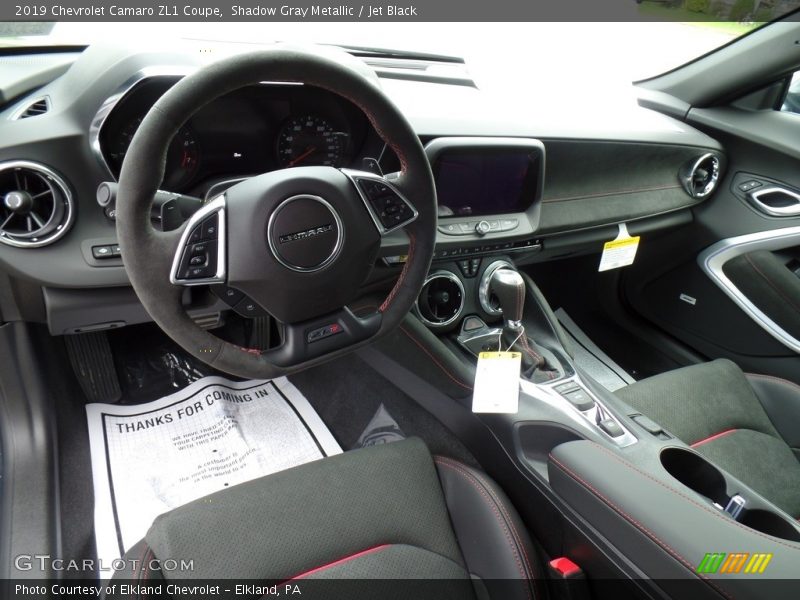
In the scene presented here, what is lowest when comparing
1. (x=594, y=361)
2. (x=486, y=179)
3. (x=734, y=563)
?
(x=594, y=361)

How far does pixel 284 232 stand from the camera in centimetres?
86

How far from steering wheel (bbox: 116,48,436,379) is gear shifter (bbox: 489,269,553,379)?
1.42 ft

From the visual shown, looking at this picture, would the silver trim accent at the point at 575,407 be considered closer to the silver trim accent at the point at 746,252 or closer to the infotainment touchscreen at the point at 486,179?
the infotainment touchscreen at the point at 486,179

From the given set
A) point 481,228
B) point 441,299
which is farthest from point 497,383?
point 481,228

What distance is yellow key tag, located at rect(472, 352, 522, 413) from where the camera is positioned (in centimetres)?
129

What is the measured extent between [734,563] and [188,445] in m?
1.25

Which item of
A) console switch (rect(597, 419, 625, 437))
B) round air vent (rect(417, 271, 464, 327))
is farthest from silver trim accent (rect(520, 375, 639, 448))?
round air vent (rect(417, 271, 464, 327))

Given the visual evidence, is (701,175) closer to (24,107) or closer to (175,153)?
(175,153)

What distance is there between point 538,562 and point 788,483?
697 millimetres

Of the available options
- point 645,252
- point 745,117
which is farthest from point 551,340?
point 745,117

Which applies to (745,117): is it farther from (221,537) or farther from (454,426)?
(221,537)

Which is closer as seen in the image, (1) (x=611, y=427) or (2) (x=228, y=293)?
(2) (x=228, y=293)

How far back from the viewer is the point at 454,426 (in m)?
1.50

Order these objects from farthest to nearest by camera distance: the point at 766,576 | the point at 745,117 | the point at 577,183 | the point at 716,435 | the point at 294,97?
the point at 745,117 < the point at 577,183 < the point at 716,435 < the point at 294,97 < the point at 766,576
